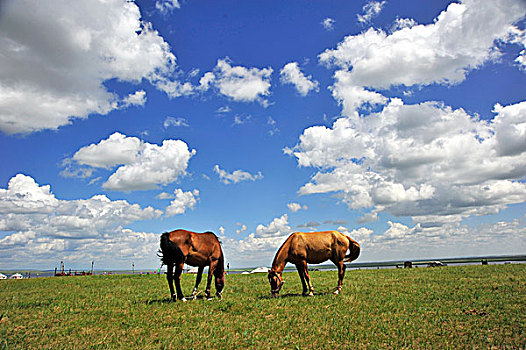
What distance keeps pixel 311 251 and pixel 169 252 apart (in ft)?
23.3

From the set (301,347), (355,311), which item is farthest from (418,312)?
(301,347)

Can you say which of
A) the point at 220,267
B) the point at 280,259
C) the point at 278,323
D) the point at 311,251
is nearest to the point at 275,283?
the point at 280,259

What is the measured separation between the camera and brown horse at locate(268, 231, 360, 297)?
16594 mm

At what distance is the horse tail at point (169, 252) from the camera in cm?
1389

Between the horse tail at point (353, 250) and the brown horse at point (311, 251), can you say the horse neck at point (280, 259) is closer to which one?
the brown horse at point (311, 251)

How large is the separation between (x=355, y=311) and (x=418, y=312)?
2.18 meters

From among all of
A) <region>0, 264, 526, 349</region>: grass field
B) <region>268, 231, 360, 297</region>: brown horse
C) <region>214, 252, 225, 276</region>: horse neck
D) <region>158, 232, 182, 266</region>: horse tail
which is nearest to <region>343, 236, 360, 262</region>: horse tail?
<region>268, 231, 360, 297</region>: brown horse

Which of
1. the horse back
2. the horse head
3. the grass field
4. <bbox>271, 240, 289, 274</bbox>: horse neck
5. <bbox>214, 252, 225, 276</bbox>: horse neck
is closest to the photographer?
the grass field

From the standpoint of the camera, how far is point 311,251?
55.2ft

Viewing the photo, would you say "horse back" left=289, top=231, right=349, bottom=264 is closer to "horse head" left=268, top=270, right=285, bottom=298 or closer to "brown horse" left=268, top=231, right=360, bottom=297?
"brown horse" left=268, top=231, right=360, bottom=297

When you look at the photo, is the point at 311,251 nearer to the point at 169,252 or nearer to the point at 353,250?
the point at 353,250

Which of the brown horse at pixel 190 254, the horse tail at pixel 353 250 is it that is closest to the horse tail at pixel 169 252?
the brown horse at pixel 190 254

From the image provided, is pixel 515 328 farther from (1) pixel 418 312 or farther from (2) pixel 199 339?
(2) pixel 199 339

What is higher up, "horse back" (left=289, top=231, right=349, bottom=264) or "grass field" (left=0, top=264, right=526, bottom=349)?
"horse back" (left=289, top=231, right=349, bottom=264)
